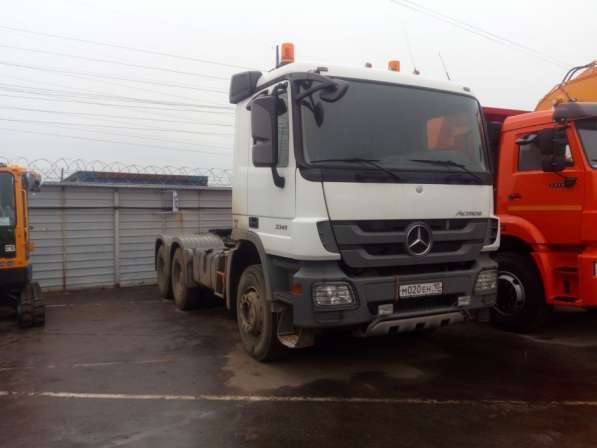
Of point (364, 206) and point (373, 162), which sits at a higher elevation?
point (373, 162)

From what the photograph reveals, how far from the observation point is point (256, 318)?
17.4 ft

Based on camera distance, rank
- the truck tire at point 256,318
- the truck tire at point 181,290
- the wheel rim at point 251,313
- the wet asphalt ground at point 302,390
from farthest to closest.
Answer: the truck tire at point 181,290
the wheel rim at point 251,313
the truck tire at point 256,318
the wet asphalt ground at point 302,390

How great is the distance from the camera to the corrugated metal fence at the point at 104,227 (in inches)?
412

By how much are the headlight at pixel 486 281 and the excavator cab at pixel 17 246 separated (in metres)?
6.05

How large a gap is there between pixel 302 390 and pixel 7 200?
5491 mm

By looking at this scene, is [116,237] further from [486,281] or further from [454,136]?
[486,281]

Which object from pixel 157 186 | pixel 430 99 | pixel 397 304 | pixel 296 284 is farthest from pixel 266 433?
pixel 157 186

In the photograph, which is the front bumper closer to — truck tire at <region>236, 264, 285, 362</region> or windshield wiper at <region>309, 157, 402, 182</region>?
truck tire at <region>236, 264, 285, 362</region>

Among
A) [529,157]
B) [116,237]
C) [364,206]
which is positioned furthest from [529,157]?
[116,237]

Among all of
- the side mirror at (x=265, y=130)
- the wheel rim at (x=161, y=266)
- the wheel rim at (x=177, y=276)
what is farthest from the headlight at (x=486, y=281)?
the wheel rim at (x=161, y=266)

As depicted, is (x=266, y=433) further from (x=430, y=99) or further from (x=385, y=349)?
(x=430, y=99)

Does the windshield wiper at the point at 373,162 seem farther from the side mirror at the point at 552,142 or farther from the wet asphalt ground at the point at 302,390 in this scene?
the side mirror at the point at 552,142

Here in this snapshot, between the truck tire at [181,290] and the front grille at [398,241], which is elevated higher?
the front grille at [398,241]

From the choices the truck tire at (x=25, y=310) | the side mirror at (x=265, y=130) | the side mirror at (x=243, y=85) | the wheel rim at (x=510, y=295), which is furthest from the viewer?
the truck tire at (x=25, y=310)
